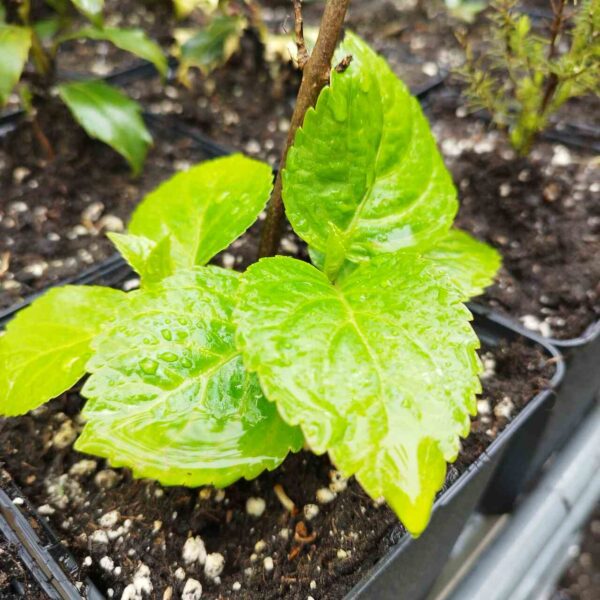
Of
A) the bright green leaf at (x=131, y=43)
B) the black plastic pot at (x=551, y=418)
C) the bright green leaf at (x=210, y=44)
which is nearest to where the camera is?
the black plastic pot at (x=551, y=418)

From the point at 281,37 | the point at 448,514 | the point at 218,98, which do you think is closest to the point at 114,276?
the point at 448,514

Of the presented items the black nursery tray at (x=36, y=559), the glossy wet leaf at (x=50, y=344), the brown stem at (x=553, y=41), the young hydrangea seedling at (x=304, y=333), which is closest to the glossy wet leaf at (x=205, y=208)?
the young hydrangea seedling at (x=304, y=333)

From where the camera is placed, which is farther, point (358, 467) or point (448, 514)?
point (448, 514)

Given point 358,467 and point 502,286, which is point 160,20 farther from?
point 358,467

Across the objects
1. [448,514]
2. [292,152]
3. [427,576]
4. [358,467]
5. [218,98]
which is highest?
[292,152]

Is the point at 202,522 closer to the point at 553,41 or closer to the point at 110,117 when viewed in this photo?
the point at 110,117

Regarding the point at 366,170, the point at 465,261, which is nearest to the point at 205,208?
the point at 366,170

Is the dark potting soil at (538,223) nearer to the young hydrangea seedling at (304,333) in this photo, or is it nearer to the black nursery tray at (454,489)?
the black nursery tray at (454,489)
